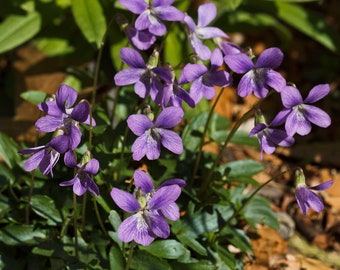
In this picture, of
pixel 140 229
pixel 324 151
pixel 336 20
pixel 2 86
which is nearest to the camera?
pixel 140 229

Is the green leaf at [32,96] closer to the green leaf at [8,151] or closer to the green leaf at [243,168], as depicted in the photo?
the green leaf at [8,151]

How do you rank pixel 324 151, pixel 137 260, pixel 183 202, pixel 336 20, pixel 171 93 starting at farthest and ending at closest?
pixel 336 20 < pixel 324 151 < pixel 183 202 < pixel 137 260 < pixel 171 93

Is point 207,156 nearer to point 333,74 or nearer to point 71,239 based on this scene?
point 71,239

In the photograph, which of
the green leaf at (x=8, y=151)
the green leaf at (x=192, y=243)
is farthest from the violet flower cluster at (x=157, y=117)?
the green leaf at (x=8, y=151)

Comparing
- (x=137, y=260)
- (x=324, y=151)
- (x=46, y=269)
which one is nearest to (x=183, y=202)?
(x=137, y=260)

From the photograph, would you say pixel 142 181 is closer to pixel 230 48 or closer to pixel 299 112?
pixel 299 112

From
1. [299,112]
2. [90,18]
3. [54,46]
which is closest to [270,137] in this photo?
[299,112]
